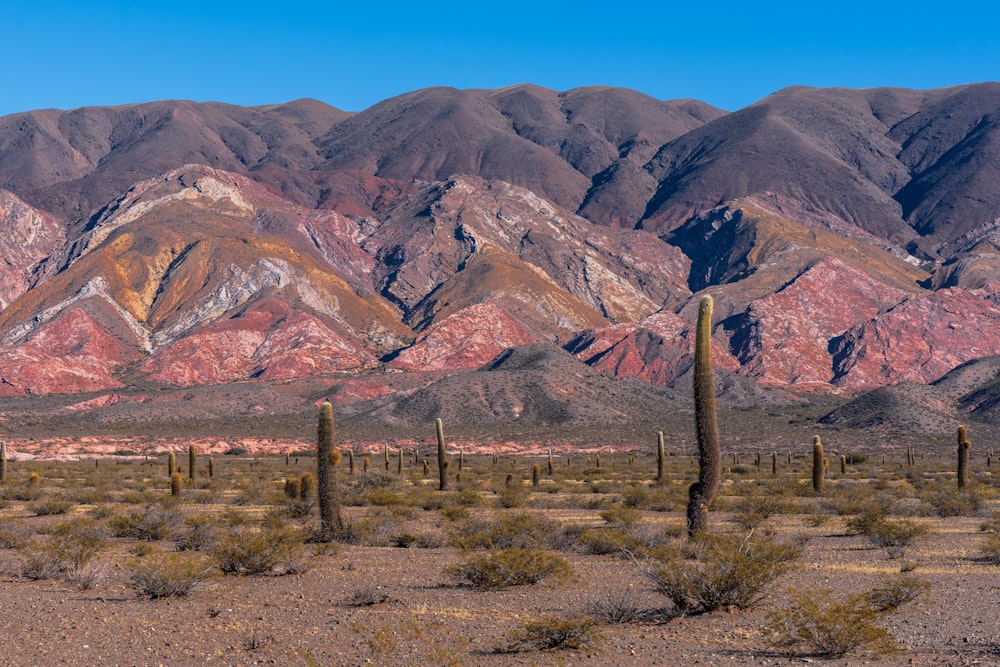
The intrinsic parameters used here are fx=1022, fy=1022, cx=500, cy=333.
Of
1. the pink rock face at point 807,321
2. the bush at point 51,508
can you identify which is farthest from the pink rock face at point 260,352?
the bush at point 51,508

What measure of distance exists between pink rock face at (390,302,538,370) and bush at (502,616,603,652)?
130810 millimetres

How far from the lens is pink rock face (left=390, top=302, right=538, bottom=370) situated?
5728 inches

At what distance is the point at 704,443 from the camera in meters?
20.6

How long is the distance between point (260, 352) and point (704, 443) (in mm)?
131145

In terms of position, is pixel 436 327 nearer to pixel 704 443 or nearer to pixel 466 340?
pixel 466 340

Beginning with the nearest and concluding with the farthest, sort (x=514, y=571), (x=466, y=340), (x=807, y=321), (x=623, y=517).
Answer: (x=514, y=571)
(x=623, y=517)
(x=466, y=340)
(x=807, y=321)

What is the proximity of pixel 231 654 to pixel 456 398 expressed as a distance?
9481 cm

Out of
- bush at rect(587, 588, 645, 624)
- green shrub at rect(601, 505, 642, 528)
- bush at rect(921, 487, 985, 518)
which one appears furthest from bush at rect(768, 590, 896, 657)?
bush at rect(921, 487, 985, 518)

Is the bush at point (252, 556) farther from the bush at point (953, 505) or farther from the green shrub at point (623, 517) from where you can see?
the bush at point (953, 505)

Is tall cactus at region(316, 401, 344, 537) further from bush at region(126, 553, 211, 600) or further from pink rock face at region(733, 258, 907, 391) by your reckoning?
pink rock face at region(733, 258, 907, 391)

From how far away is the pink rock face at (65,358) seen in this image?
416 ft

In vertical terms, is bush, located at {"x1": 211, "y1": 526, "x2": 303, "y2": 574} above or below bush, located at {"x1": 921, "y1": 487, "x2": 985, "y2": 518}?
above

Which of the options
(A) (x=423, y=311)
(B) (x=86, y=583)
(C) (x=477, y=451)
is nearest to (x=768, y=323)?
(A) (x=423, y=311)

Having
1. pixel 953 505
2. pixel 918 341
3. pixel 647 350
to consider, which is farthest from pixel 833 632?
pixel 918 341
